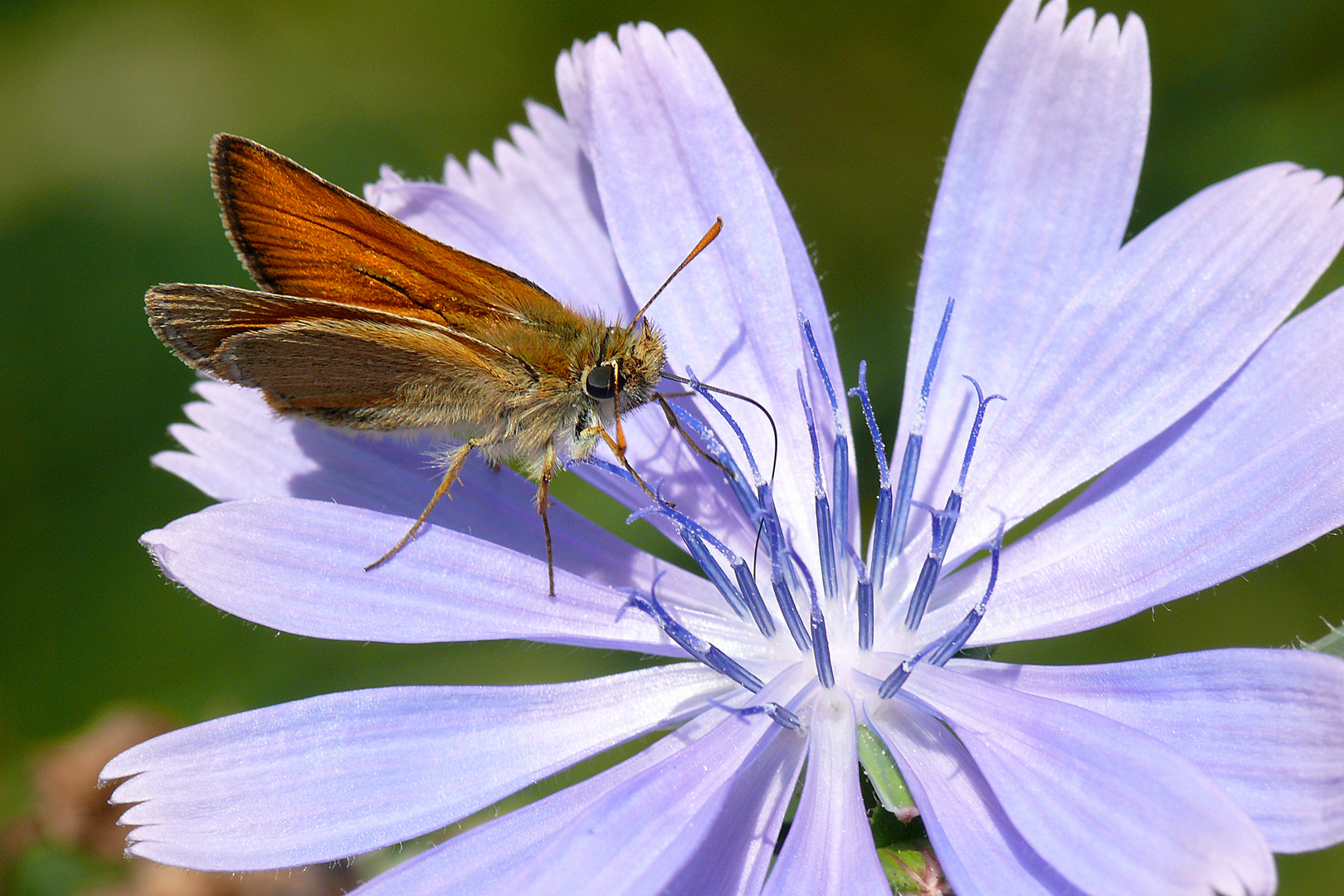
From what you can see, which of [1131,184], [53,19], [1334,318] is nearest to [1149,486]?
[1334,318]

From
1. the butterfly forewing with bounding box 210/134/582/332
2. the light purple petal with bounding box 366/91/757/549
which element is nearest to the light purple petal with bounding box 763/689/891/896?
the light purple petal with bounding box 366/91/757/549

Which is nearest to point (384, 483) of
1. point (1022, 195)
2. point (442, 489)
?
point (442, 489)

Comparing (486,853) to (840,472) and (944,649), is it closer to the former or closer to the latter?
(944,649)

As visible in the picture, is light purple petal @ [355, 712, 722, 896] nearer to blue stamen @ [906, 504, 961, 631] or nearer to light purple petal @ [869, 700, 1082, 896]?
light purple petal @ [869, 700, 1082, 896]

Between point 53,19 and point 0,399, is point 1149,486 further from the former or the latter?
point 53,19

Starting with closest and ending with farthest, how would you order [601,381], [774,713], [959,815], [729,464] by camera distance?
[959,815] → [774,713] → [601,381] → [729,464]

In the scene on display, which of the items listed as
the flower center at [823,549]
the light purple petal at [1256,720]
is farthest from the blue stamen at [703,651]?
the light purple petal at [1256,720]
